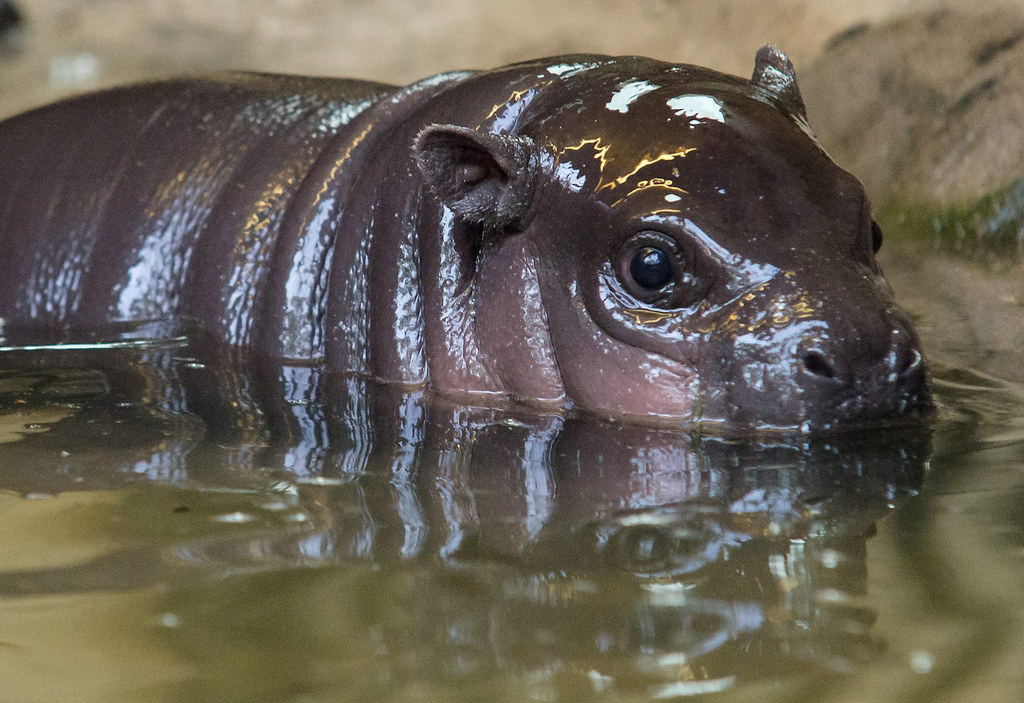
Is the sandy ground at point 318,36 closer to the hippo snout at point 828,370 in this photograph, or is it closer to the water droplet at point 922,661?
the hippo snout at point 828,370

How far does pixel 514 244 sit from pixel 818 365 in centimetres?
87

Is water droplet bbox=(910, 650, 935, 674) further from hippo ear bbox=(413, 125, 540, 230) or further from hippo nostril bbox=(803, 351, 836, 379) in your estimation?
hippo ear bbox=(413, 125, 540, 230)

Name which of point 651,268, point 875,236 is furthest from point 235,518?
point 875,236

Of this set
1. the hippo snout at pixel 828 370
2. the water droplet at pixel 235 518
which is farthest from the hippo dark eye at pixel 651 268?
the water droplet at pixel 235 518

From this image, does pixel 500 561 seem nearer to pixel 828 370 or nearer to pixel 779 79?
pixel 828 370

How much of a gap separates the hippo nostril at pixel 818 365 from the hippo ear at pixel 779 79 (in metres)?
0.97

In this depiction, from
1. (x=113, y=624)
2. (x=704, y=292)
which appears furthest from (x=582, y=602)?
(x=704, y=292)

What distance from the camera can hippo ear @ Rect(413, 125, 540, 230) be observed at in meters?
3.01

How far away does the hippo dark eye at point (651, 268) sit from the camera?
2.81 m

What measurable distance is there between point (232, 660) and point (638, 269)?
1.62 m

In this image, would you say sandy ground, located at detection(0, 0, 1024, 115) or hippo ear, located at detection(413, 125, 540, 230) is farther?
sandy ground, located at detection(0, 0, 1024, 115)

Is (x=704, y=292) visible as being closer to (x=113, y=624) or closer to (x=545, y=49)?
(x=113, y=624)

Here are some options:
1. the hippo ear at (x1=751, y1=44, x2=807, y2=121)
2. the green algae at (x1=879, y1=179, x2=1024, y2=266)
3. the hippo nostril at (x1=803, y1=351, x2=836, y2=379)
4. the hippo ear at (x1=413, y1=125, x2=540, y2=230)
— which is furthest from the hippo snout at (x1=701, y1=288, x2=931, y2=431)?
the green algae at (x1=879, y1=179, x2=1024, y2=266)

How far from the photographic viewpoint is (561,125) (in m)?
3.13
